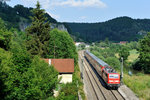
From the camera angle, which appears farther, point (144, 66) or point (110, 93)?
point (144, 66)

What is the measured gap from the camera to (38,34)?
105 ft

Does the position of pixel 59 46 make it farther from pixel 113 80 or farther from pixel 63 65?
pixel 113 80

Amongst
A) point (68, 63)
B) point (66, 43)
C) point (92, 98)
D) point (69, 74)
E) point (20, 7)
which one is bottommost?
point (92, 98)

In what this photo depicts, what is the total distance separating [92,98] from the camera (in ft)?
67.1

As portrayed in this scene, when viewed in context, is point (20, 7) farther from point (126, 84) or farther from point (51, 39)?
point (126, 84)

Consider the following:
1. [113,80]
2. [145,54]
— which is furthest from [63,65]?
[145,54]

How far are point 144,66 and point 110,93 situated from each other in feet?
91.1

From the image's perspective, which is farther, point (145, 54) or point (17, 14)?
point (17, 14)

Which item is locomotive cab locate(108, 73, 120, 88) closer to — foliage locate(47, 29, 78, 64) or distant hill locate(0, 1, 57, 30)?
foliage locate(47, 29, 78, 64)

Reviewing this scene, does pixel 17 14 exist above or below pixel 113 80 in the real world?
above

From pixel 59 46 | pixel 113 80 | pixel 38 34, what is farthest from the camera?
pixel 59 46

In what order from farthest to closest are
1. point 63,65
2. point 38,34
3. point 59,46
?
1. point 59,46
2. point 38,34
3. point 63,65

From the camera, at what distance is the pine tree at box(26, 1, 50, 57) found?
30500mm

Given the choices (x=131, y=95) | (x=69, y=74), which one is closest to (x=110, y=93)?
(x=131, y=95)
